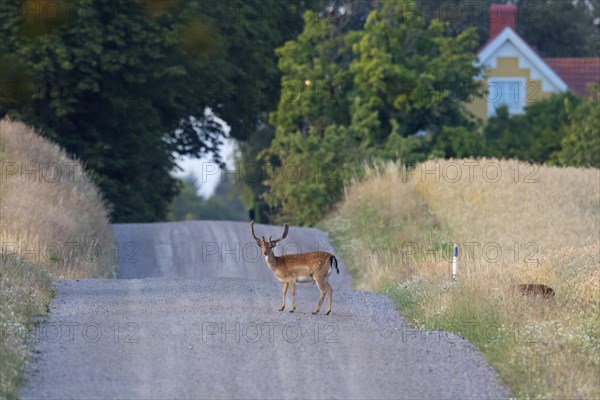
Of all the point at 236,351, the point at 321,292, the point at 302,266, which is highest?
the point at 302,266

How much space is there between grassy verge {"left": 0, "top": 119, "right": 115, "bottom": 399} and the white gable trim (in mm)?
31297

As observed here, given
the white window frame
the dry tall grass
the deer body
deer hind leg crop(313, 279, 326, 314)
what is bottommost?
deer hind leg crop(313, 279, 326, 314)

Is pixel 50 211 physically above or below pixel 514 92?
below

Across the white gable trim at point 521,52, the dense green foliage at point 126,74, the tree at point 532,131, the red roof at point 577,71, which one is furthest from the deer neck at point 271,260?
the red roof at point 577,71

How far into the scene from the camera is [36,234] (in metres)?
23.6

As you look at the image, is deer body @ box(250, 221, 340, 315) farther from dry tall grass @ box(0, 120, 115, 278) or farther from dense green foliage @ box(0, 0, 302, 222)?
dense green foliage @ box(0, 0, 302, 222)

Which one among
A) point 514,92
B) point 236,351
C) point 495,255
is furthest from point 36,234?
point 514,92

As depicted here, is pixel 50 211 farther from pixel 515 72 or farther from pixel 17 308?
pixel 515 72

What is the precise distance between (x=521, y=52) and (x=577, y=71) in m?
6.63

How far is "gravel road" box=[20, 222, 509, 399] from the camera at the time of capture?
494 inches

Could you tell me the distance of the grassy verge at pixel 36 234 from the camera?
14.1m

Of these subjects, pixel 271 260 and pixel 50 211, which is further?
pixel 50 211

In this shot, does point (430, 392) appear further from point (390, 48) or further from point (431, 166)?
point (390, 48)

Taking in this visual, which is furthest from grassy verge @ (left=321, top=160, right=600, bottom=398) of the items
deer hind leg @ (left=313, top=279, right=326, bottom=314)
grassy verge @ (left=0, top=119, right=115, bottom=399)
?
grassy verge @ (left=0, top=119, right=115, bottom=399)
